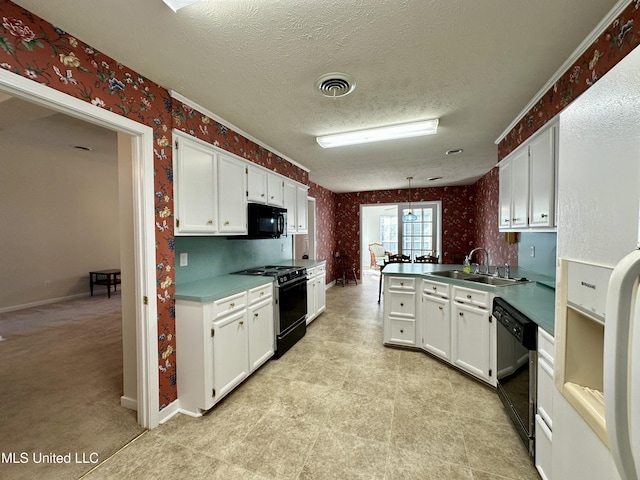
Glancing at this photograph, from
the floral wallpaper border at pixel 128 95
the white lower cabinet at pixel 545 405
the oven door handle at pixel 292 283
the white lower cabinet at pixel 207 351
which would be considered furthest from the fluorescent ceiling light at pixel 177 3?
the white lower cabinet at pixel 545 405

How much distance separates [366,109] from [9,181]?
20.1 feet

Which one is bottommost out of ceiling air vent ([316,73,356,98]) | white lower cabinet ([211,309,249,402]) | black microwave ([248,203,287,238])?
white lower cabinet ([211,309,249,402])

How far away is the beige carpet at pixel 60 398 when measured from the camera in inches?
65.1

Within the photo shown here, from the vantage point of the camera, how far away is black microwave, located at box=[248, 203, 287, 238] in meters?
2.94

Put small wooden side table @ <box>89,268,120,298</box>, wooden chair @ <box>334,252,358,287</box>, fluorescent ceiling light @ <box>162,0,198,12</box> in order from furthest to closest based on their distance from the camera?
1. wooden chair @ <box>334,252,358,287</box>
2. small wooden side table @ <box>89,268,120,298</box>
3. fluorescent ceiling light @ <box>162,0,198,12</box>

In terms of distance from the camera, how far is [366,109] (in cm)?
235

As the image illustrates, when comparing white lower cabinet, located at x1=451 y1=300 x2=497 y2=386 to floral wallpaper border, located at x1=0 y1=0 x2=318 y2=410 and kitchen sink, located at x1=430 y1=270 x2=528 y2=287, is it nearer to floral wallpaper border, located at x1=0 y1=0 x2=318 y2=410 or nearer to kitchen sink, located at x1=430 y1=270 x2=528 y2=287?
kitchen sink, located at x1=430 y1=270 x2=528 y2=287

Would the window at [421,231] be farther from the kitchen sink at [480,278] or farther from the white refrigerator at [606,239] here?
the white refrigerator at [606,239]

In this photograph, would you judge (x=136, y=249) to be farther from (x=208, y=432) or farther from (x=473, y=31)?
(x=473, y=31)

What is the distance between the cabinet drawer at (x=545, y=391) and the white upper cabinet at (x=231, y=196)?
8.33ft

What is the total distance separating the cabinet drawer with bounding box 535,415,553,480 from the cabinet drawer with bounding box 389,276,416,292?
1630mm

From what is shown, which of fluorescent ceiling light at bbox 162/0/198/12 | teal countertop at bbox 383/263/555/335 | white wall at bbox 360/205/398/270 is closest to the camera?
fluorescent ceiling light at bbox 162/0/198/12

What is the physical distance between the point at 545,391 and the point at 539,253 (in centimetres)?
188

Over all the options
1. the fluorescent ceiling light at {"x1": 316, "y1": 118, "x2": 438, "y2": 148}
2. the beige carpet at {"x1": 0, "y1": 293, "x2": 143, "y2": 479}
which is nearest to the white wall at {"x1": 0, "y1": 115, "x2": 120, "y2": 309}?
the beige carpet at {"x1": 0, "y1": 293, "x2": 143, "y2": 479}
